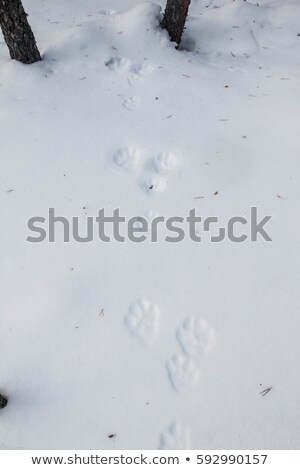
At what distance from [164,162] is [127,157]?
9.2 inches

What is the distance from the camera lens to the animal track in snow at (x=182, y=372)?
4.68 feet

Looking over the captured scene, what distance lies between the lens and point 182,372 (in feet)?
4.76

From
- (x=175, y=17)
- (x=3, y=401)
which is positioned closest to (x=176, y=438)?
(x=3, y=401)

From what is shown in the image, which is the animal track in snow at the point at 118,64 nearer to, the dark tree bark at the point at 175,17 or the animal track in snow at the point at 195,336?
the dark tree bark at the point at 175,17

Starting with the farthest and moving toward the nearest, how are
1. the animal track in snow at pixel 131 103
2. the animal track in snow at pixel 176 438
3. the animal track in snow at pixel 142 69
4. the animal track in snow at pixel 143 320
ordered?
the animal track in snow at pixel 142 69
the animal track in snow at pixel 131 103
the animal track in snow at pixel 143 320
the animal track in snow at pixel 176 438

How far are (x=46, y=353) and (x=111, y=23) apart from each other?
8.72 feet

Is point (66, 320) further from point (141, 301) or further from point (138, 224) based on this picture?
point (138, 224)

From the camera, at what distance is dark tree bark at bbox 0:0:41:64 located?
7.24ft

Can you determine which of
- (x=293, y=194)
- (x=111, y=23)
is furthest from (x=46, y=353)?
(x=111, y=23)

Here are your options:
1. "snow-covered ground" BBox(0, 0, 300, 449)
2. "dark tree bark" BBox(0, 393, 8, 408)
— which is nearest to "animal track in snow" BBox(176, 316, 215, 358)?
"snow-covered ground" BBox(0, 0, 300, 449)

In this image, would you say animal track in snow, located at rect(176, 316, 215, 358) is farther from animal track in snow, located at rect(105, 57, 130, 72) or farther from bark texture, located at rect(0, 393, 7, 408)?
animal track in snow, located at rect(105, 57, 130, 72)

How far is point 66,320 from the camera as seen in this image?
5.10ft

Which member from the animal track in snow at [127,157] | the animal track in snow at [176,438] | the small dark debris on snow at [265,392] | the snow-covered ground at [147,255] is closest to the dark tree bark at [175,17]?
the snow-covered ground at [147,255]

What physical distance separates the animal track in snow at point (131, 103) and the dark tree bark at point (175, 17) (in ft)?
2.65
